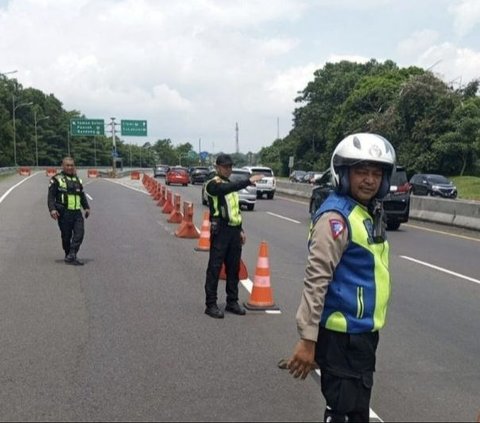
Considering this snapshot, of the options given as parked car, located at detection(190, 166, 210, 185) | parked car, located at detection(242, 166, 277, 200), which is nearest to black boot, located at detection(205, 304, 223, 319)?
parked car, located at detection(242, 166, 277, 200)

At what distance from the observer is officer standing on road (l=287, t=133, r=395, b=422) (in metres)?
2.80

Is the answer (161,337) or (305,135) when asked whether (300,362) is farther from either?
(305,135)

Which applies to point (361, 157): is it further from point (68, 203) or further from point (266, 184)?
point (266, 184)

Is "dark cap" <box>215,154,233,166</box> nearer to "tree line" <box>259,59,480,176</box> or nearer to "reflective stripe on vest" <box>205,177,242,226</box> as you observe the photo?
"reflective stripe on vest" <box>205,177,242,226</box>

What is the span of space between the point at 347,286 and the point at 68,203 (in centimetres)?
858

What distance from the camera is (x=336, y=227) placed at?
2.80m

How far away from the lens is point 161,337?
633 centimetres

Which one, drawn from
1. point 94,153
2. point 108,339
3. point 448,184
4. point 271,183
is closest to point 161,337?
point 108,339

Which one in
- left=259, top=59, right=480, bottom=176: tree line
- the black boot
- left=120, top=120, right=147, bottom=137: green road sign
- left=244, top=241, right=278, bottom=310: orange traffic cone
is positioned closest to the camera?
the black boot

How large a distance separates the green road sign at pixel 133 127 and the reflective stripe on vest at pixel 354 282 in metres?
71.0

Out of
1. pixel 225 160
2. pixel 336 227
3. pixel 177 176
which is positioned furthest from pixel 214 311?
pixel 177 176

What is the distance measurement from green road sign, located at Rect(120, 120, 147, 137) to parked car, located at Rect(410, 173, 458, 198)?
42380 mm

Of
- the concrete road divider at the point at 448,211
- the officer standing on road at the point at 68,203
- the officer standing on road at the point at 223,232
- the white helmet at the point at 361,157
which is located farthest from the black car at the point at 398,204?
the white helmet at the point at 361,157

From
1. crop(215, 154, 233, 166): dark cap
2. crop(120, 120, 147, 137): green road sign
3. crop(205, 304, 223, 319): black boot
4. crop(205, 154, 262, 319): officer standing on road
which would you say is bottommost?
crop(205, 304, 223, 319): black boot
